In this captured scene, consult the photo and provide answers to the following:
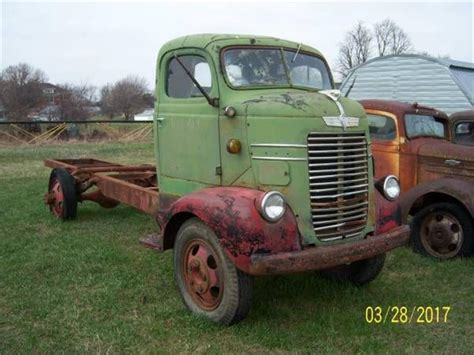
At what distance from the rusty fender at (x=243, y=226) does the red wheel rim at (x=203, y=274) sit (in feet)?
0.90

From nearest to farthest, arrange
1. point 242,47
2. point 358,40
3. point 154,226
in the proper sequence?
point 242,47 < point 154,226 < point 358,40

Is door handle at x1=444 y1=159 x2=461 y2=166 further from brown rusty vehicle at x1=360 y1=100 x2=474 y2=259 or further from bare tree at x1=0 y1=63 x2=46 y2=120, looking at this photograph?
bare tree at x1=0 y1=63 x2=46 y2=120

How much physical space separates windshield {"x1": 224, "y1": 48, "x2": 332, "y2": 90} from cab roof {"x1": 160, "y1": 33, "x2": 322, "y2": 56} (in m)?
0.08

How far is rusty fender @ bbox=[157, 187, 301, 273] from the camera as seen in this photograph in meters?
3.90

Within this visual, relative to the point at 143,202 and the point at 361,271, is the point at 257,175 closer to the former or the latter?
the point at 361,271

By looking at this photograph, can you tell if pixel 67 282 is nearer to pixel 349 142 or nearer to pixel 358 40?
pixel 349 142

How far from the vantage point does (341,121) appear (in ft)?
14.2

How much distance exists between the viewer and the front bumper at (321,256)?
3.83m

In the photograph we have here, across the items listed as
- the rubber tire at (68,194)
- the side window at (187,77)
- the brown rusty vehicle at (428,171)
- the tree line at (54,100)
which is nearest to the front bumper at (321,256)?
the side window at (187,77)

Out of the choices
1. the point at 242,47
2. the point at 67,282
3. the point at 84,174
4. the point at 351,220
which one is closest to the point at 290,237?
the point at 351,220

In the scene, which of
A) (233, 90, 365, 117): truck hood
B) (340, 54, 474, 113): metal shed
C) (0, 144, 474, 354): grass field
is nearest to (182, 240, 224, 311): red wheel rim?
(0, 144, 474, 354): grass field

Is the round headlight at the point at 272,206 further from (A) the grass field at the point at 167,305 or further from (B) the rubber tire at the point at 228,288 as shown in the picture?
(A) the grass field at the point at 167,305

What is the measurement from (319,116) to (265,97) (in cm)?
52

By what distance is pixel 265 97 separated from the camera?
177 inches
